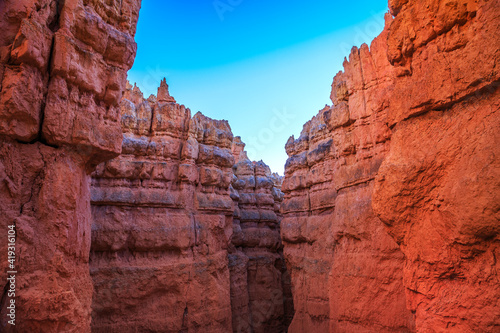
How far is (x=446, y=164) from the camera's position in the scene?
9.11 feet

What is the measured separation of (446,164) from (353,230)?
370cm

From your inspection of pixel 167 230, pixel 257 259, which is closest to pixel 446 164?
pixel 167 230

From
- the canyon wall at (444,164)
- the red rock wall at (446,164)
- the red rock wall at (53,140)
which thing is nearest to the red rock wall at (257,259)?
the canyon wall at (444,164)

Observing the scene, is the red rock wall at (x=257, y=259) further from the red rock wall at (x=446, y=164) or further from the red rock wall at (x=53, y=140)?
the red rock wall at (x=446, y=164)

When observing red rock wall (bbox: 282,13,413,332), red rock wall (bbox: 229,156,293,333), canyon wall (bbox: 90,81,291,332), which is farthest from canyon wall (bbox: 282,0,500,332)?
red rock wall (bbox: 229,156,293,333)

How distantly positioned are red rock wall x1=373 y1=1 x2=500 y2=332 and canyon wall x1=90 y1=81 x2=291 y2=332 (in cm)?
663

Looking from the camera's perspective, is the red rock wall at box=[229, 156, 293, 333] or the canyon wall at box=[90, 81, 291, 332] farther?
the red rock wall at box=[229, 156, 293, 333]

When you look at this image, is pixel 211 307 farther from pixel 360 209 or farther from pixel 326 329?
pixel 360 209

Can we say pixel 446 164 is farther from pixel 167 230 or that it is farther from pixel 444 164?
pixel 167 230

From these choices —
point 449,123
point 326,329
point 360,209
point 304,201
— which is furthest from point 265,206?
point 449,123

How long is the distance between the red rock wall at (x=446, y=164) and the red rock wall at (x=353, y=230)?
2572 millimetres

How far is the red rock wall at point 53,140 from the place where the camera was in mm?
2945

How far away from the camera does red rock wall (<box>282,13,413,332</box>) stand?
5523 mm

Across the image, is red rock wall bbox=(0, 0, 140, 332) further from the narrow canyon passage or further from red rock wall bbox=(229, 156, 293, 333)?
red rock wall bbox=(229, 156, 293, 333)
